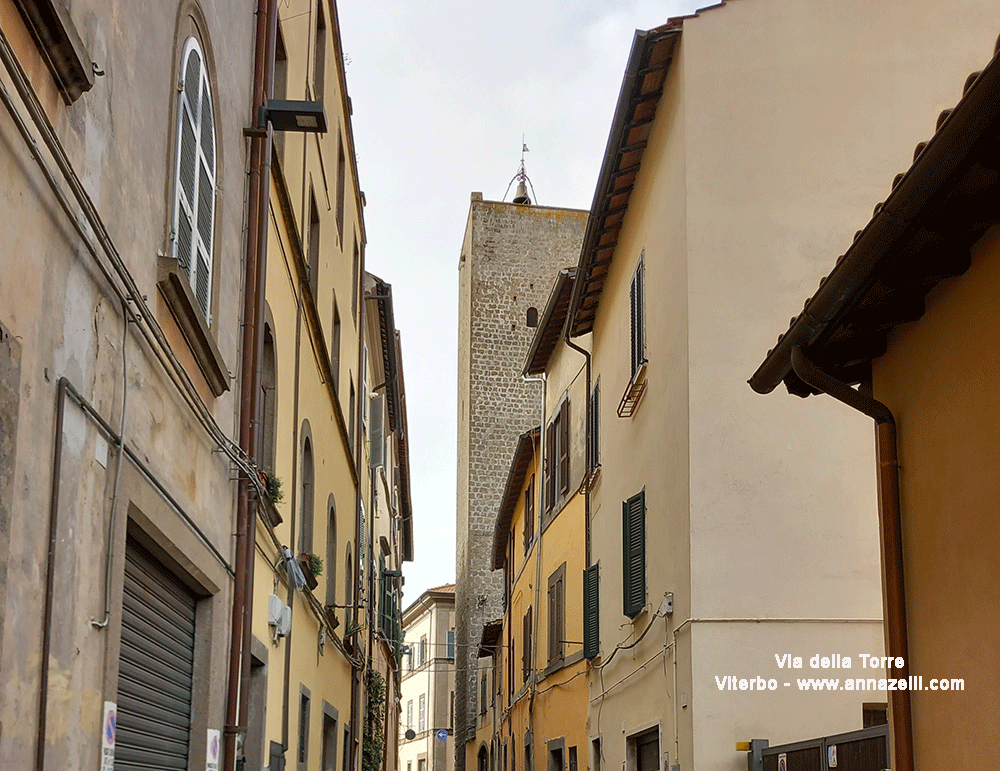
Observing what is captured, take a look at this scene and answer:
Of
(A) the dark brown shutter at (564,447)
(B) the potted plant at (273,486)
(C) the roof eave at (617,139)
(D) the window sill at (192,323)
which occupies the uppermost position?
(C) the roof eave at (617,139)

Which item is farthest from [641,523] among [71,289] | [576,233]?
[576,233]

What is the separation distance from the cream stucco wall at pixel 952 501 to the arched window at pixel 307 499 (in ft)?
22.1

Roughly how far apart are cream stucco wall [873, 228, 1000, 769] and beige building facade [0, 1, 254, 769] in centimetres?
354

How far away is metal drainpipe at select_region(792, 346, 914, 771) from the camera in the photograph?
632 centimetres

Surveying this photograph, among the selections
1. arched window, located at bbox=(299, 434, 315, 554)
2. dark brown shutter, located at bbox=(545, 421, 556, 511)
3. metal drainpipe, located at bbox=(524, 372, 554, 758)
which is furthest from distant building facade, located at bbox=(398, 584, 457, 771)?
arched window, located at bbox=(299, 434, 315, 554)

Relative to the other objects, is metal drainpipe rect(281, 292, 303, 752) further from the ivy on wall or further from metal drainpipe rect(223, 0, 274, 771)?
the ivy on wall

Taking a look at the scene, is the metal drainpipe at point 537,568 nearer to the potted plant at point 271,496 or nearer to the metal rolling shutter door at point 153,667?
the potted plant at point 271,496

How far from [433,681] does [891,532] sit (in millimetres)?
→ 47808

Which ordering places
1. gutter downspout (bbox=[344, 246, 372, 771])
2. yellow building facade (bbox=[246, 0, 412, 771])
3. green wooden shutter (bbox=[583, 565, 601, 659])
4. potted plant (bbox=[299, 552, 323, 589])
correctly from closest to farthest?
yellow building facade (bbox=[246, 0, 412, 771]), potted plant (bbox=[299, 552, 323, 589]), green wooden shutter (bbox=[583, 565, 601, 659]), gutter downspout (bbox=[344, 246, 372, 771])

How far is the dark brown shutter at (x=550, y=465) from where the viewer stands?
20797 millimetres

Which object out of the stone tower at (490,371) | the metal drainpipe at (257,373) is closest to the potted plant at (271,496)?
the metal drainpipe at (257,373)

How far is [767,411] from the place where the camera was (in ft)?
35.3

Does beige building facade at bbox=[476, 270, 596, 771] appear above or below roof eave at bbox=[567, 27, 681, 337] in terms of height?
below

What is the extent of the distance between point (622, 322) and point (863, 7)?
4617 millimetres
